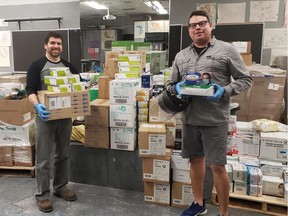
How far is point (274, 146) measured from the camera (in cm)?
250

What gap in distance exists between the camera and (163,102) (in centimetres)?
196

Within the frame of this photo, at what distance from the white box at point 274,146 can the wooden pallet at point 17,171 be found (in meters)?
2.38

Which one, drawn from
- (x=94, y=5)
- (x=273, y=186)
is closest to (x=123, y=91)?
(x=273, y=186)

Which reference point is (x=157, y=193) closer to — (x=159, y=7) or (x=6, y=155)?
(x=6, y=155)

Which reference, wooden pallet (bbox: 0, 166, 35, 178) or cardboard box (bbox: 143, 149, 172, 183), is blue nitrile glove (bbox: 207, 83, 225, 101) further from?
wooden pallet (bbox: 0, 166, 35, 178)

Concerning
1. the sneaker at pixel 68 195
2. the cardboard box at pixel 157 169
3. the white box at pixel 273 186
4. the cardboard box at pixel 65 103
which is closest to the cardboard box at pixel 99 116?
the cardboard box at pixel 65 103

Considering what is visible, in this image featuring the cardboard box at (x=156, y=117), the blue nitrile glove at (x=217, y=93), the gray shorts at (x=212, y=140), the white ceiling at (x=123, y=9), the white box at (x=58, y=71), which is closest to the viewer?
the blue nitrile glove at (x=217, y=93)

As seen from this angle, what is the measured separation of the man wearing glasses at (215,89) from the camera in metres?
1.76

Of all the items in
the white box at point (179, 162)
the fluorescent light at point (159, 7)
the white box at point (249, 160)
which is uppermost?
the fluorescent light at point (159, 7)

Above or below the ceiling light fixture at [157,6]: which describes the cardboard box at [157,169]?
below

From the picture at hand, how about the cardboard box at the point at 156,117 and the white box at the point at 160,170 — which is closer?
the white box at the point at 160,170

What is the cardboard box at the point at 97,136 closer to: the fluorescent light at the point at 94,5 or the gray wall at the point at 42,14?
the gray wall at the point at 42,14

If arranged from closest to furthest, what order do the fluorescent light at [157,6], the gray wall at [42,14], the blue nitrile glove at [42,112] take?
the blue nitrile glove at [42,112], the gray wall at [42,14], the fluorescent light at [157,6]

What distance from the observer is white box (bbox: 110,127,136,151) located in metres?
2.57
